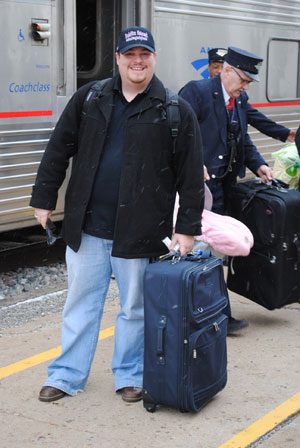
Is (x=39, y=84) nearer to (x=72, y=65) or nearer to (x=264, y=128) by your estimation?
(x=72, y=65)

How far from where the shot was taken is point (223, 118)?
4855 mm

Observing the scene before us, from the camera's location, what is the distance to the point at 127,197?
3676 mm

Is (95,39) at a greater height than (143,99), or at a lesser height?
greater

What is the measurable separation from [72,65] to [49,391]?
3.47 m

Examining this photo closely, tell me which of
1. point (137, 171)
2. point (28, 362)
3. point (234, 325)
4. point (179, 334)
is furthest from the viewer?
point (234, 325)

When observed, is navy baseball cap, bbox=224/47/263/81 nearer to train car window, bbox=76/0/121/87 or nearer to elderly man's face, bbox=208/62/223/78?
elderly man's face, bbox=208/62/223/78

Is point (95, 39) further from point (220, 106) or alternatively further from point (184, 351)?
point (184, 351)

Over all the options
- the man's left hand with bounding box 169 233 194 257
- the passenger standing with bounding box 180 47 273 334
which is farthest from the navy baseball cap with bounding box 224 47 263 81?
the man's left hand with bounding box 169 233 194 257

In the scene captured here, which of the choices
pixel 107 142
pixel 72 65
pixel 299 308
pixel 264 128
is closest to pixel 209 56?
pixel 72 65

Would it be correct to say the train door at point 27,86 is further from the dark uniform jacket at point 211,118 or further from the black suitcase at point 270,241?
the black suitcase at point 270,241

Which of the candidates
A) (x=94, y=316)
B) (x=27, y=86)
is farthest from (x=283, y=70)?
(x=94, y=316)

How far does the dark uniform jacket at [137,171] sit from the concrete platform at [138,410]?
736mm

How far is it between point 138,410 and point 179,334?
1.54 ft

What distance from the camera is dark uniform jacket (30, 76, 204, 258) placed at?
3664 mm
